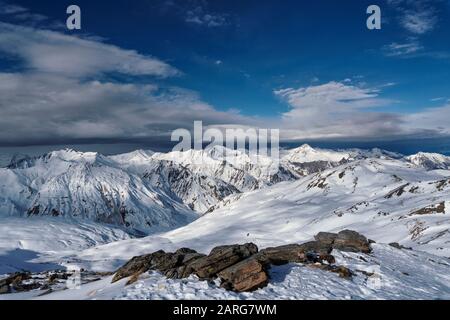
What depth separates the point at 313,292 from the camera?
27156 millimetres

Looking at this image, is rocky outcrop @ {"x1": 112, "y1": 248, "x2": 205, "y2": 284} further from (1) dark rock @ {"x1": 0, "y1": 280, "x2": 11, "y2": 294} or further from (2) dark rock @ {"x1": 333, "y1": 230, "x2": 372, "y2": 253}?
(1) dark rock @ {"x1": 0, "y1": 280, "x2": 11, "y2": 294}

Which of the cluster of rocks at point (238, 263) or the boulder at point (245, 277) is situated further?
the cluster of rocks at point (238, 263)

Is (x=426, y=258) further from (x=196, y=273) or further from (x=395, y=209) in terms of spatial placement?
(x=395, y=209)

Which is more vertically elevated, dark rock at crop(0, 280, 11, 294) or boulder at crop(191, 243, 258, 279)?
boulder at crop(191, 243, 258, 279)

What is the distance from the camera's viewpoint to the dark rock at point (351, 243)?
4194cm

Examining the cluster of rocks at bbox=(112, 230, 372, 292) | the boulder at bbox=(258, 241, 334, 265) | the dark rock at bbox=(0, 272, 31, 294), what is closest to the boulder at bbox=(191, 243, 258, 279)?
the cluster of rocks at bbox=(112, 230, 372, 292)

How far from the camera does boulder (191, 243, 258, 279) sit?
29638mm

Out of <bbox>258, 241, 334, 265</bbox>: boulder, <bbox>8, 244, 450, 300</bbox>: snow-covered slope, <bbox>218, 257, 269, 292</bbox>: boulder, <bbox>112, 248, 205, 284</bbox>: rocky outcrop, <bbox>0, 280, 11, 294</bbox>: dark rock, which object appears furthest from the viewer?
<bbox>0, 280, 11, 294</bbox>: dark rock

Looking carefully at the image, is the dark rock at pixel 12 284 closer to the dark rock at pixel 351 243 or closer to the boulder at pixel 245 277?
the boulder at pixel 245 277

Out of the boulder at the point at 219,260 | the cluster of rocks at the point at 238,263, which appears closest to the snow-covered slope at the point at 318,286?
the cluster of rocks at the point at 238,263

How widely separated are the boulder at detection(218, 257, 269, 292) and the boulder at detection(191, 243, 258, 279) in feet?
3.58
